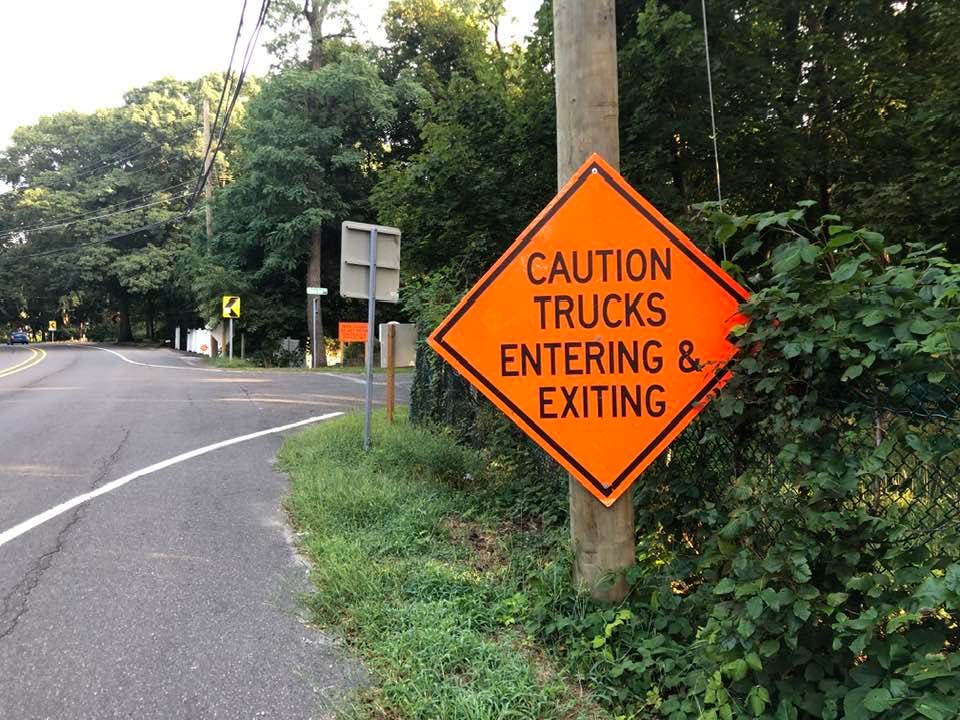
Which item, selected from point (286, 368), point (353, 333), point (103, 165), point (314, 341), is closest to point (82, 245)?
point (103, 165)

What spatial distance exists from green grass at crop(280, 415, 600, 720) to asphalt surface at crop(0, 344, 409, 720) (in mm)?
193

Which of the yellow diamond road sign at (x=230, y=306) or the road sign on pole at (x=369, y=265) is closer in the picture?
the road sign on pole at (x=369, y=265)

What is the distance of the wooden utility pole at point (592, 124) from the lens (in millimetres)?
3268

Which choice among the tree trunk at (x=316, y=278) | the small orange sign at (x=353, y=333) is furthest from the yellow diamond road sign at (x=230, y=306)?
the small orange sign at (x=353, y=333)

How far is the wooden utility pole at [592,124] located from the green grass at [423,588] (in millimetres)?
523

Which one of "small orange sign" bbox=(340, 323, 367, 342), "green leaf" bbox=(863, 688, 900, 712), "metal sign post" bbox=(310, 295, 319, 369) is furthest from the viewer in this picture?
"metal sign post" bbox=(310, 295, 319, 369)

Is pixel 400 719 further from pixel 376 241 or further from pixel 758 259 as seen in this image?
pixel 376 241

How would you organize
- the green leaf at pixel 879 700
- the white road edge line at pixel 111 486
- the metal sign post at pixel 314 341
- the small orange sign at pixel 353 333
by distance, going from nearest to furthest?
the green leaf at pixel 879 700
the white road edge line at pixel 111 486
the small orange sign at pixel 353 333
the metal sign post at pixel 314 341

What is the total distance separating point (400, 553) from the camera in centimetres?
448

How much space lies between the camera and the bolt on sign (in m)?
3.20

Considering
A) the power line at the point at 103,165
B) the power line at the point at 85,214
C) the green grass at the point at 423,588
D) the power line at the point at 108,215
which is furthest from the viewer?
the power line at the point at 103,165

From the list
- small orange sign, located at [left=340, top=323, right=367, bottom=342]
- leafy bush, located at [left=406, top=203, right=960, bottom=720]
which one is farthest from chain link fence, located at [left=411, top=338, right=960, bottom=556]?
small orange sign, located at [left=340, top=323, right=367, bottom=342]

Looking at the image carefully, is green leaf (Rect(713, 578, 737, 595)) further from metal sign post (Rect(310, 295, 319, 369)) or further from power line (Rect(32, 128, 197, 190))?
power line (Rect(32, 128, 197, 190))

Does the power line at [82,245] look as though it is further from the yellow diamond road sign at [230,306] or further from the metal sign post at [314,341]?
the metal sign post at [314,341]
